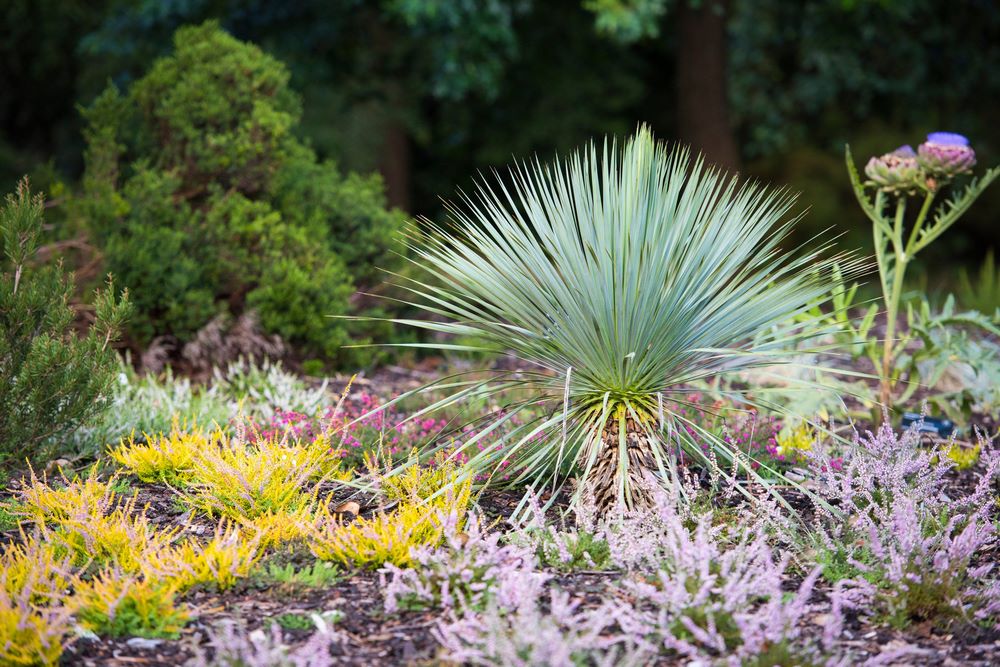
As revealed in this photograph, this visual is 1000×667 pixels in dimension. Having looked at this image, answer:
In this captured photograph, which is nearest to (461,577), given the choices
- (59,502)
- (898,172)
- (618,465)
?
(618,465)

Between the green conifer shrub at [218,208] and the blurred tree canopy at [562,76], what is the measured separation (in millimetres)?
2991

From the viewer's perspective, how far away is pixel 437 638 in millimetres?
2930

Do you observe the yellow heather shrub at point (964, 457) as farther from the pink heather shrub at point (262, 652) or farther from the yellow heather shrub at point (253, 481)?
the pink heather shrub at point (262, 652)

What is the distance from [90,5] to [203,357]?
11020 millimetres

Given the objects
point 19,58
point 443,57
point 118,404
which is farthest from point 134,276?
point 19,58

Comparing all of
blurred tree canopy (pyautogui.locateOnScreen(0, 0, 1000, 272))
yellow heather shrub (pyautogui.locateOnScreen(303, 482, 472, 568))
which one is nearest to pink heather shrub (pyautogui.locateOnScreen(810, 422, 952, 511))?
yellow heather shrub (pyautogui.locateOnScreen(303, 482, 472, 568))

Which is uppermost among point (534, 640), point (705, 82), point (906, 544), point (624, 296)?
point (705, 82)

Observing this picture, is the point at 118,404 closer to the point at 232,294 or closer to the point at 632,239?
the point at 232,294

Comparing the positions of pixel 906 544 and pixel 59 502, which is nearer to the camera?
pixel 906 544

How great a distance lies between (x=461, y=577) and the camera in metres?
3.24

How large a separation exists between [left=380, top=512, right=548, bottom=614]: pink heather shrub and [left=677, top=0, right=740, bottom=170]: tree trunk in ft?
30.1

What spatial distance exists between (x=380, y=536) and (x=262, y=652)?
826mm

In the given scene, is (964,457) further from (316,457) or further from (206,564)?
(206,564)

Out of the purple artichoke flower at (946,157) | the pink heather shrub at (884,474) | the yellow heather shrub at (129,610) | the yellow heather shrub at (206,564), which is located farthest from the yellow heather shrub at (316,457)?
the purple artichoke flower at (946,157)
